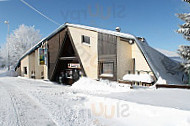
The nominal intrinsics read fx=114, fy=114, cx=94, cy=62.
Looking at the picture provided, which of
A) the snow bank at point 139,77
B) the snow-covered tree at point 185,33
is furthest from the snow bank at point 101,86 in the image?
the snow-covered tree at point 185,33

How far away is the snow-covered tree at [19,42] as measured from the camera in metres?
35.3

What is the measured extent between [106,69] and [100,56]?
57.3 inches

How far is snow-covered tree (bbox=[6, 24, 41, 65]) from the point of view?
3531 cm

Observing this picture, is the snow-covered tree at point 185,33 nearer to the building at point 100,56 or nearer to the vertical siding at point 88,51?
the building at point 100,56

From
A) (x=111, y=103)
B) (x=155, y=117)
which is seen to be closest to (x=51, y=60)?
(x=111, y=103)

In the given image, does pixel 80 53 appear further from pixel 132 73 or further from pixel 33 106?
pixel 33 106

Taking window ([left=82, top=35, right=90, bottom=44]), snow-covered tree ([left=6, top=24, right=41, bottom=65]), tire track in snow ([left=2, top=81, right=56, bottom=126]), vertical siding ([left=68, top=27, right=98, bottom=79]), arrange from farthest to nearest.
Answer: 1. snow-covered tree ([left=6, top=24, right=41, bottom=65])
2. window ([left=82, top=35, right=90, bottom=44])
3. vertical siding ([left=68, top=27, right=98, bottom=79])
4. tire track in snow ([left=2, top=81, right=56, bottom=126])

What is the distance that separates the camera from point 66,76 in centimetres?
1578

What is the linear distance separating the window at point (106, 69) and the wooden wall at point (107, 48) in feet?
1.52

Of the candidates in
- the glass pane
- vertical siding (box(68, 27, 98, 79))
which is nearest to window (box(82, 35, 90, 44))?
vertical siding (box(68, 27, 98, 79))

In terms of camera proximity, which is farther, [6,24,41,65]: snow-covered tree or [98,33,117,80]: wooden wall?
[6,24,41,65]: snow-covered tree

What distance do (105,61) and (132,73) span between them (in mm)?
2791

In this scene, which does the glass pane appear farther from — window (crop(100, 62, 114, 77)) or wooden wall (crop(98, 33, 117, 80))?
wooden wall (crop(98, 33, 117, 80))

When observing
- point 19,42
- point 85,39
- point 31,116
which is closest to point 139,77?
point 85,39
